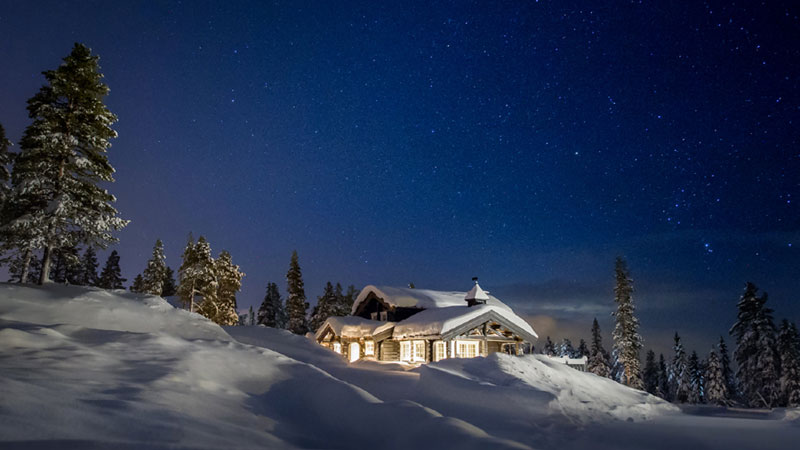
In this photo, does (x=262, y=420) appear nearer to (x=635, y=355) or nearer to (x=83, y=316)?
(x=83, y=316)

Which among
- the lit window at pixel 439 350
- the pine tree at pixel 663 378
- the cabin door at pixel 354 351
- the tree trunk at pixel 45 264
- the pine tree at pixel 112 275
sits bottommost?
the pine tree at pixel 663 378

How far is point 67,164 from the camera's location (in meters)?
20.2

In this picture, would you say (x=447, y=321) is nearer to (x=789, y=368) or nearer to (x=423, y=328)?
(x=423, y=328)

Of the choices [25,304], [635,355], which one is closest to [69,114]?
[25,304]

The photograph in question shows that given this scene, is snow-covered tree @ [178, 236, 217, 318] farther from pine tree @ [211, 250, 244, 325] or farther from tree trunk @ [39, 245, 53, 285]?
tree trunk @ [39, 245, 53, 285]

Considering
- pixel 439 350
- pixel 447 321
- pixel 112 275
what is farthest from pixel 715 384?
pixel 112 275

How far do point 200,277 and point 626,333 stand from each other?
43.1 meters

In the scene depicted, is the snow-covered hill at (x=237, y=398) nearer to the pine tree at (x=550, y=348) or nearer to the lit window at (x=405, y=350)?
→ the lit window at (x=405, y=350)

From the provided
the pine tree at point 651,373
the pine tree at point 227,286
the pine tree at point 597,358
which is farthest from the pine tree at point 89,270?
the pine tree at point 651,373

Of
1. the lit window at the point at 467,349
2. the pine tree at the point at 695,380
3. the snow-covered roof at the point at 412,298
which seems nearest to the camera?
the lit window at the point at 467,349

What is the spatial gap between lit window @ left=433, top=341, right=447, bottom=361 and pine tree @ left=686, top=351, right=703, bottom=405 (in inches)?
1653

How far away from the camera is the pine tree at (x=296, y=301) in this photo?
52312 mm

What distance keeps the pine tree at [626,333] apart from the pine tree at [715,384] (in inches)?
417

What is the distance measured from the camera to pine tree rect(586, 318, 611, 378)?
54669mm
